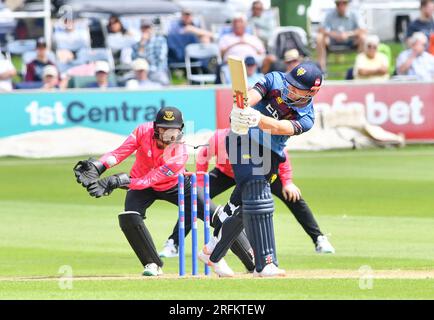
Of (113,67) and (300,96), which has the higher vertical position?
(300,96)

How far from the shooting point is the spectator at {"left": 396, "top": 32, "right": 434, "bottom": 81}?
78.2 feet

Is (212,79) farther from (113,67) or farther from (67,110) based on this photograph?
(67,110)

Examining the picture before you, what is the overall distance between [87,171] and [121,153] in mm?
524

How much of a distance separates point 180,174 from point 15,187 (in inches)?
320

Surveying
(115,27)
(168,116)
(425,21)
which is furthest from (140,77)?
(168,116)

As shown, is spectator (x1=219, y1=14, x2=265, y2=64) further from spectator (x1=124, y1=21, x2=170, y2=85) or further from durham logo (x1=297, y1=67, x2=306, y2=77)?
durham logo (x1=297, y1=67, x2=306, y2=77)

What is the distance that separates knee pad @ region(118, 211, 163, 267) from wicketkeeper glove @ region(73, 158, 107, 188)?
60 cm

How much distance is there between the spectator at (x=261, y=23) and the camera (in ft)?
89.5

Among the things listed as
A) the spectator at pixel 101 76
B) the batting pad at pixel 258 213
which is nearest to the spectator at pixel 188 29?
the spectator at pixel 101 76

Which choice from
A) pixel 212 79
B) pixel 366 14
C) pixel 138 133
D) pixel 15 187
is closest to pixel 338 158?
pixel 212 79

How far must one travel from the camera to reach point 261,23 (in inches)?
1080

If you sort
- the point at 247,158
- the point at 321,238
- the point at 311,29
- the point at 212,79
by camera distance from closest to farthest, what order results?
the point at 247,158, the point at 321,238, the point at 212,79, the point at 311,29

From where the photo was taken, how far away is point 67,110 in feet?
72.5

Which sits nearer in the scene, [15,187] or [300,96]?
[300,96]
